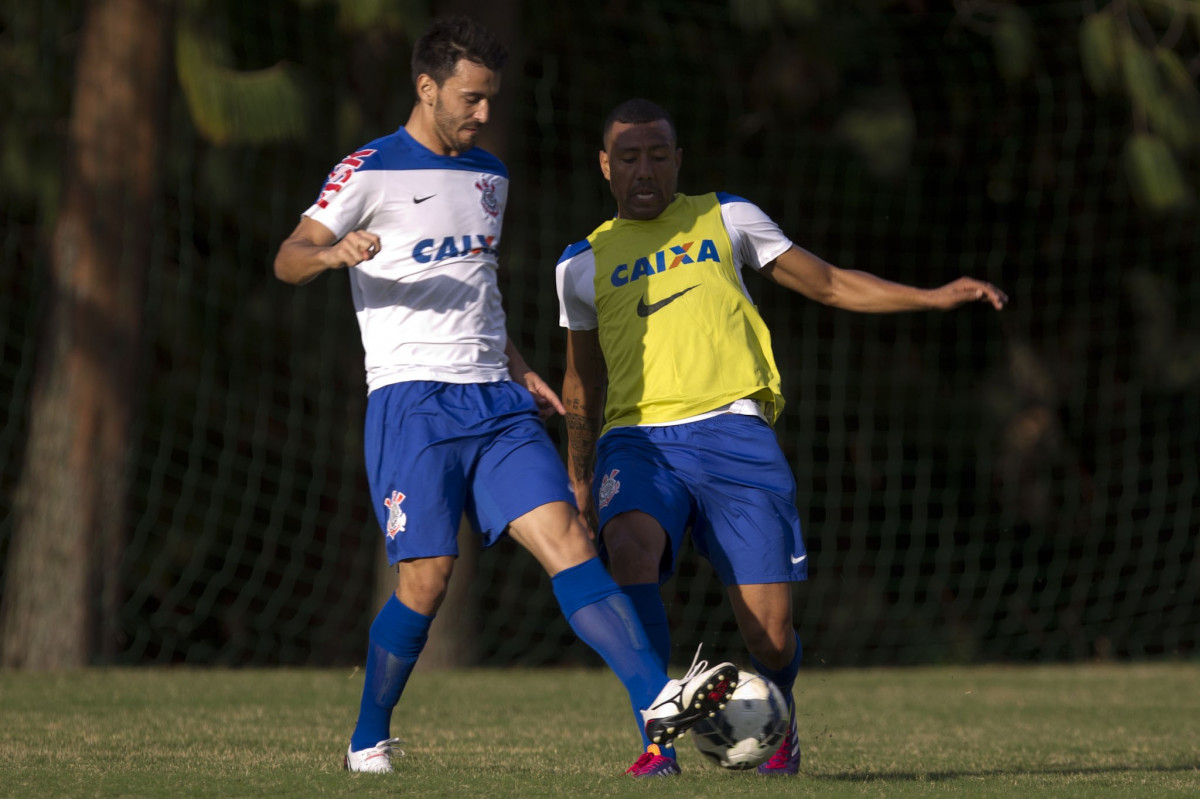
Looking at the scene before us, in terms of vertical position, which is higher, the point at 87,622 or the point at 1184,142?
the point at 1184,142

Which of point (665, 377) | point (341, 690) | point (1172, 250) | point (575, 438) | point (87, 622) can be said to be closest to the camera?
point (665, 377)

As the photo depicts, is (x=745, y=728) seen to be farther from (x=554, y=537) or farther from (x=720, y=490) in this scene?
(x=720, y=490)

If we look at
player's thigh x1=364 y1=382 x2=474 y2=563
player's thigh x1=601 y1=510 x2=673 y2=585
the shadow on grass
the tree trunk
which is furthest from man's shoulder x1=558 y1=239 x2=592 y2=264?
the tree trunk

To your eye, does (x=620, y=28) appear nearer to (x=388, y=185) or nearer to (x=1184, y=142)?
(x=1184, y=142)

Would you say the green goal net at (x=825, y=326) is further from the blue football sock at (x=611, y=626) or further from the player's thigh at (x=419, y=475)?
the blue football sock at (x=611, y=626)

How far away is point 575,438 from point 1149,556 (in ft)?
27.6

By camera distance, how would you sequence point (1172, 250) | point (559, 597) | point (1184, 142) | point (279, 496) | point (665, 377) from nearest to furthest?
point (559, 597), point (665, 377), point (1184, 142), point (279, 496), point (1172, 250)

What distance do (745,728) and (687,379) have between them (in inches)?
44.5

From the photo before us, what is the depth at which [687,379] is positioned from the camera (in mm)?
4336

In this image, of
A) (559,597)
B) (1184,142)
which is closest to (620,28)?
(1184,142)

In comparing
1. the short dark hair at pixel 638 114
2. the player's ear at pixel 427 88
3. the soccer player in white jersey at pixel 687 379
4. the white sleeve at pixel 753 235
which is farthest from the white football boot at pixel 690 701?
the player's ear at pixel 427 88

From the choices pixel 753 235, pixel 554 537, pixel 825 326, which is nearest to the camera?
pixel 554 537

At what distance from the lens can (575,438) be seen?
4.65m

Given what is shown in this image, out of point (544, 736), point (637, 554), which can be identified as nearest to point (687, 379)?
point (637, 554)
